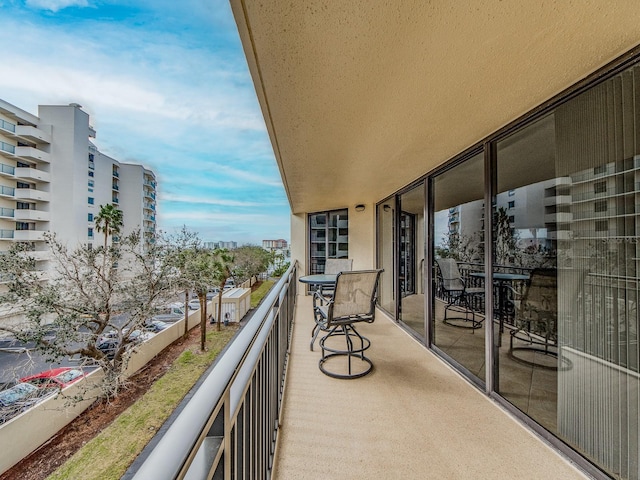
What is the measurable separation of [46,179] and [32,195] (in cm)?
67

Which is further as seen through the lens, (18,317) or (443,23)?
(18,317)

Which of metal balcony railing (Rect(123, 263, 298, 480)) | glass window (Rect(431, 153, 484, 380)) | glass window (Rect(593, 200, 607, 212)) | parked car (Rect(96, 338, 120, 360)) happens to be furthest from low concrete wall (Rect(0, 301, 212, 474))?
glass window (Rect(593, 200, 607, 212))

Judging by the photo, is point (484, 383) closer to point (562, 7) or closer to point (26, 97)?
point (562, 7)

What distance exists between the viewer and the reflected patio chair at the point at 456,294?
103 inches

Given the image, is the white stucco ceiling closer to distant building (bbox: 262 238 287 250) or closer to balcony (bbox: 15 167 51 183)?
distant building (bbox: 262 238 287 250)

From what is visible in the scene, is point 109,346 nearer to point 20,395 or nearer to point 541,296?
point 20,395

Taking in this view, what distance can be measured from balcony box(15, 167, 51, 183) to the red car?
6221mm

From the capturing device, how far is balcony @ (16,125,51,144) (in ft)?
31.0

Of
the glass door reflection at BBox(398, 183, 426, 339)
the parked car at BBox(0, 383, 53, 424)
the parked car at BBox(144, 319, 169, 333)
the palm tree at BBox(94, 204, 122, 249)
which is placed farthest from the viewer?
the palm tree at BBox(94, 204, 122, 249)

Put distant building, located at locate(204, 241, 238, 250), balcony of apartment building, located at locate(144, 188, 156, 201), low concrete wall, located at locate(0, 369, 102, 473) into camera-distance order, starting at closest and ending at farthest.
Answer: low concrete wall, located at locate(0, 369, 102, 473) < distant building, located at locate(204, 241, 238, 250) < balcony of apartment building, located at locate(144, 188, 156, 201)

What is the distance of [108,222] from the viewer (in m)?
11.3

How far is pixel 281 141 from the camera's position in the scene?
7.97 ft

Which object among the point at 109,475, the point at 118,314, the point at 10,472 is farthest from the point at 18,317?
the point at 109,475

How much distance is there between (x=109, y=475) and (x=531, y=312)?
8639 millimetres
